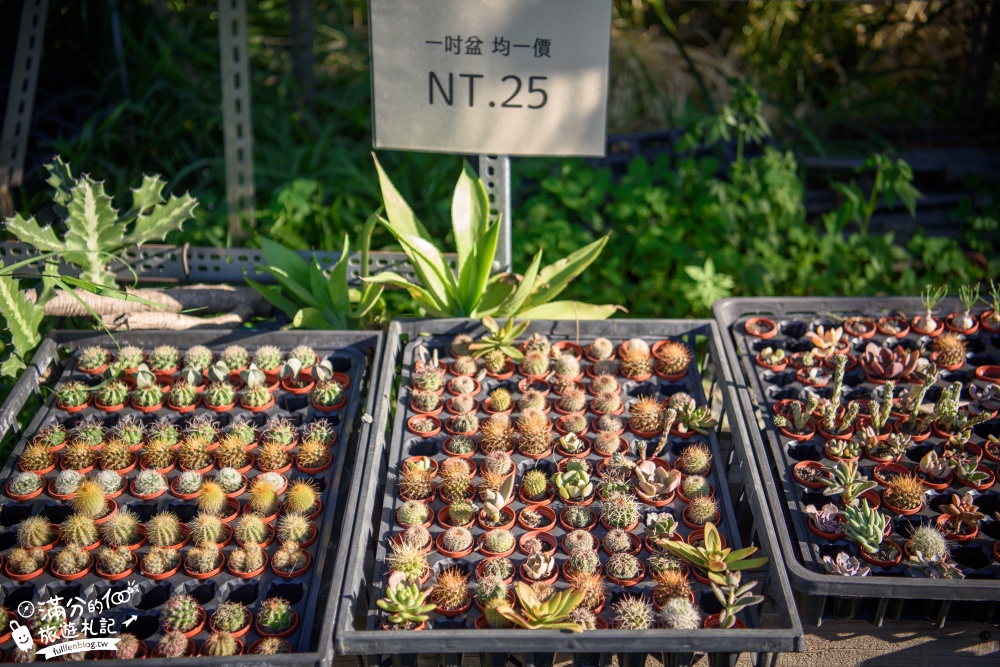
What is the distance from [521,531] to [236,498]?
0.86 m

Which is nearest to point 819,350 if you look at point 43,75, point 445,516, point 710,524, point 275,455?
point 710,524

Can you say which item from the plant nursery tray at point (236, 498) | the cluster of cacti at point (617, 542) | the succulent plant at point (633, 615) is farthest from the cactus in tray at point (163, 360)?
the succulent plant at point (633, 615)

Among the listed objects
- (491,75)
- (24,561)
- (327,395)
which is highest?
(491,75)

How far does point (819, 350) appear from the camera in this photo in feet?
9.77

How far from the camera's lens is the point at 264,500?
2.40 m

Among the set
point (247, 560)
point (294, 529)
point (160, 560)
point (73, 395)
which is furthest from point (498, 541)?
point (73, 395)

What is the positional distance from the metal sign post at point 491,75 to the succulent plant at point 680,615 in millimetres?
1716

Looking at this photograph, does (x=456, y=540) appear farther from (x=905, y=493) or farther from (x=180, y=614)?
(x=905, y=493)

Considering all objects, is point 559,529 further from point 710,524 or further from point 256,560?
point 256,560

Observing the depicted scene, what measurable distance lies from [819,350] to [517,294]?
3.64 ft

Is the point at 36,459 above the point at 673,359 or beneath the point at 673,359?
beneath

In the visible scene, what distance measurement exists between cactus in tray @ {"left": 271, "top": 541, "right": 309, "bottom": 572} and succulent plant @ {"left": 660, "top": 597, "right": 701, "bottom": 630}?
961 mm

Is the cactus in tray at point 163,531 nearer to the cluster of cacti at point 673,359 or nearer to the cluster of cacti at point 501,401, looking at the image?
the cluster of cacti at point 501,401

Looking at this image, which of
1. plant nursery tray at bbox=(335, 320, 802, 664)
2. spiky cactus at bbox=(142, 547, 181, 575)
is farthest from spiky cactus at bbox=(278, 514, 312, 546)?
spiky cactus at bbox=(142, 547, 181, 575)
